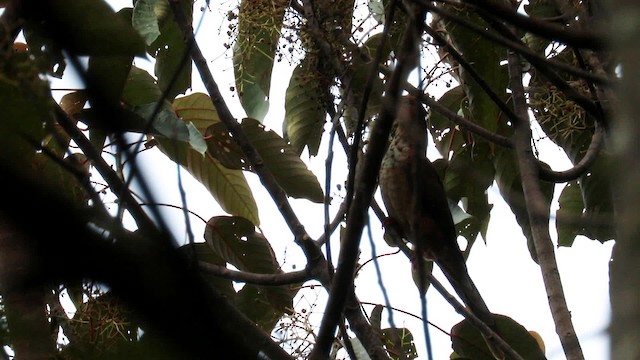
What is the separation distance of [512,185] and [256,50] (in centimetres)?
85

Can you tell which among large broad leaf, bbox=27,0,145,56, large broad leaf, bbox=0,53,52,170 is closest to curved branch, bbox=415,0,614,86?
large broad leaf, bbox=27,0,145,56

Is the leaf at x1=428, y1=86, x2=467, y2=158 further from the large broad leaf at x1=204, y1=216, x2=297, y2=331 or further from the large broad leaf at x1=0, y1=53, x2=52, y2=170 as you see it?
the large broad leaf at x1=0, y1=53, x2=52, y2=170

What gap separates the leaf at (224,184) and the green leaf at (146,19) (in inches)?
18.4

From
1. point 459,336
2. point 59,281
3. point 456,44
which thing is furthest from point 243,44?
point 59,281

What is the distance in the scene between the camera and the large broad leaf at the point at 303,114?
2.32 m

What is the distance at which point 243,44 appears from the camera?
2365 millimetres

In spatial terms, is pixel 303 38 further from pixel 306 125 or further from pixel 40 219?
pixel 40 219

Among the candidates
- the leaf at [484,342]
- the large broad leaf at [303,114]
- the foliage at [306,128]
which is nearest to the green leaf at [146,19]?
the foliage at [306,128]

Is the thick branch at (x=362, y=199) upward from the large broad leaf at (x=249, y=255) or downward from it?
downward

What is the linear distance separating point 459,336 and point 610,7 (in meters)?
1.88

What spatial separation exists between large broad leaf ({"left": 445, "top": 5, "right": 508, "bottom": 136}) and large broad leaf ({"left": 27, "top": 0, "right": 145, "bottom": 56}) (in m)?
1.17

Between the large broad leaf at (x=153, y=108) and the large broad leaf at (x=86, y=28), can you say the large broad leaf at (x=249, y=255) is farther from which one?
the large broad leaf at (x=86, y=28)

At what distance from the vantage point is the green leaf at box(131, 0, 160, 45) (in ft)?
6.75

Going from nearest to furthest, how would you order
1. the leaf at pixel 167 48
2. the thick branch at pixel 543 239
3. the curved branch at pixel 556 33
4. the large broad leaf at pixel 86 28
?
1. the large broad leaf at pixel 86 28
2. the curved branch at pixel 556 33
3. the thick branch at pixel 543 239
4. the leaf at pixel 167 48
